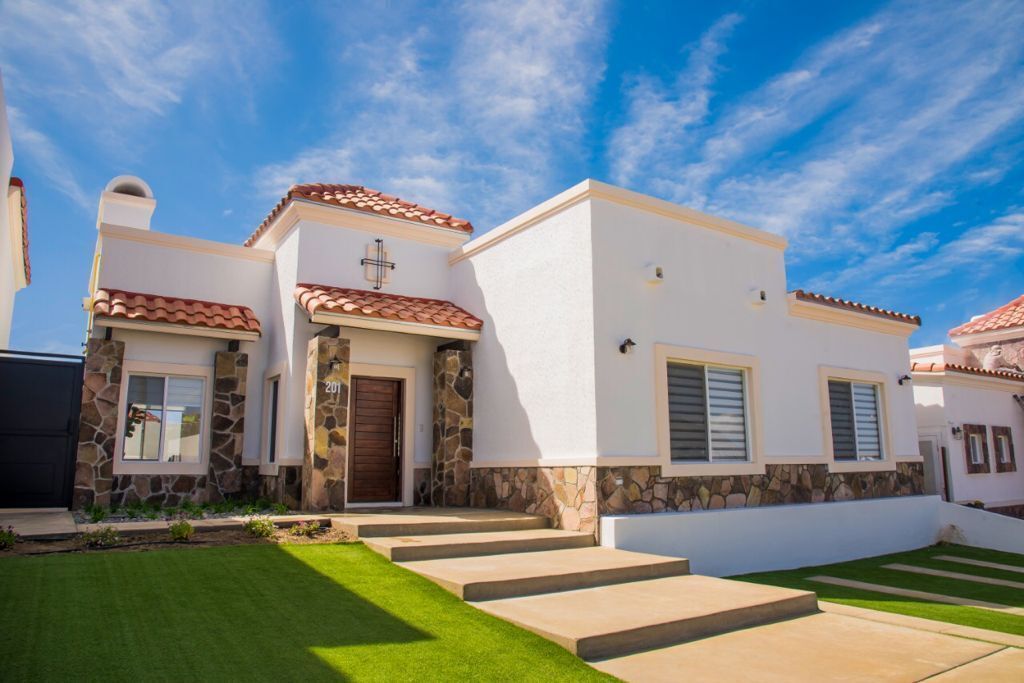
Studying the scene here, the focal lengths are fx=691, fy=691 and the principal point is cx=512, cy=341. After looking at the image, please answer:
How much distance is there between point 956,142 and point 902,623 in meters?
18.8

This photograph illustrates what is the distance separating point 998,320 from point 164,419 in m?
25.6

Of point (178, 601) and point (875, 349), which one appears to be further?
point (875, 349)

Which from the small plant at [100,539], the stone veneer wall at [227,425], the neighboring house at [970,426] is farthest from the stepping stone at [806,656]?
the neighboring house at [970,426]

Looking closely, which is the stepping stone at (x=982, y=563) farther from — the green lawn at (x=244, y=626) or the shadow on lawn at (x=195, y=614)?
the shadow on lawn at (x=195, y=614)

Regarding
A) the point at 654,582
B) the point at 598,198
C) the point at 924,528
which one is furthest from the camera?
the point at 924,528

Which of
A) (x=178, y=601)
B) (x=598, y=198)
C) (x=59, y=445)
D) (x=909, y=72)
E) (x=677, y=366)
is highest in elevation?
(x=909, y=72)

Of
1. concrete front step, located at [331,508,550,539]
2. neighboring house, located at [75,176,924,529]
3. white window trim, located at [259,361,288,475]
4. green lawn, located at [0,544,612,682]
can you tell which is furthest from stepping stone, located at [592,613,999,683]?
white window trim, located at [259,361,288,475]

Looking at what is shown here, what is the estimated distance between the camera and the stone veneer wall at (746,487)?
10.5 meters

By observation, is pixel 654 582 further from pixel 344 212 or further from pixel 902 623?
pixel 344 212

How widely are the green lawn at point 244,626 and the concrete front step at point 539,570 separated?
262mm

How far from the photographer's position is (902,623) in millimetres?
7434

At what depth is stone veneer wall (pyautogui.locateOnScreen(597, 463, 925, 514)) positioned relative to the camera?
10492 millimetres

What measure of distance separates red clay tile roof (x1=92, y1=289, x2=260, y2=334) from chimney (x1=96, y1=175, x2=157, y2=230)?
4282 millimetres

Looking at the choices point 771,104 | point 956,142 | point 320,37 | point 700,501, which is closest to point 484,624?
point 700,501
